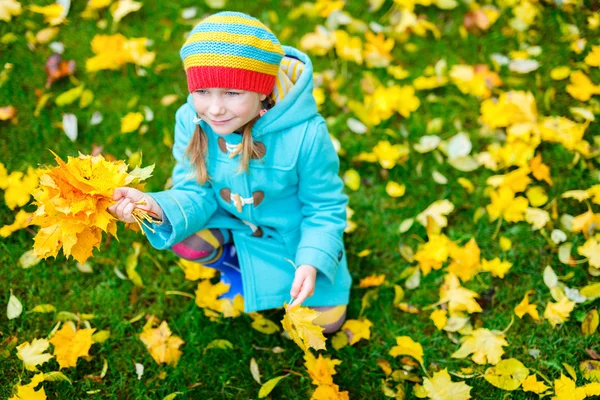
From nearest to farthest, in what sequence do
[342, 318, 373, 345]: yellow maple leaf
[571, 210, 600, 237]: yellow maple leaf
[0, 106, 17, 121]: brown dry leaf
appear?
[342, 318, 373, 345]: yellow maple leaf
[571, 210, 600, 237]: yellow maple leaf
[0, 106, 17, 121]: brown dry leaf

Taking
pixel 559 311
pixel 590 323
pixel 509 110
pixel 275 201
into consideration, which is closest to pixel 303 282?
pixel 275 201

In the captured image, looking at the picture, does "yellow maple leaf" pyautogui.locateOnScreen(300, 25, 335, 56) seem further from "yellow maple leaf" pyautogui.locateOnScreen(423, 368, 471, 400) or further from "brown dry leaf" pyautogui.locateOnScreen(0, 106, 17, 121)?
"yellow maple leaf" pyautogui.locateOnScreen(423, 368, 471, 400)

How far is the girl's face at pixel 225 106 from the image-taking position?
1.60m

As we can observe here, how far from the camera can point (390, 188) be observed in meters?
2.53

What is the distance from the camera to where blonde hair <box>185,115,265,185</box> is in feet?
5.76

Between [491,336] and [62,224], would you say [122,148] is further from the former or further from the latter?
[491,336]

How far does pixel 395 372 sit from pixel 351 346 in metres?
0.21

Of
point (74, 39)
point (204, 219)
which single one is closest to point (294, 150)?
point (204, 219)

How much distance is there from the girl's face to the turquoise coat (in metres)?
0.10

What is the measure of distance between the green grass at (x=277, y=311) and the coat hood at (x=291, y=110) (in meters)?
0.83

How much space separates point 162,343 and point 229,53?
1.19 meters

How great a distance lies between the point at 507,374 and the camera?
1.94 metres

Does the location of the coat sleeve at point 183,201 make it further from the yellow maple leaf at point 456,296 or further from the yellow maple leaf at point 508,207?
the yellow maple leaf at point 508,207

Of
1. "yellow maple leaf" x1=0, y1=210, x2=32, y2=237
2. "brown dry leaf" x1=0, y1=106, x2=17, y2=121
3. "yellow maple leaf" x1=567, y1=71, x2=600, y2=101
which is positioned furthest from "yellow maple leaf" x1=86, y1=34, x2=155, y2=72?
"yellow maple leaf" x1=567, y1=71, x2=600, y2=101
